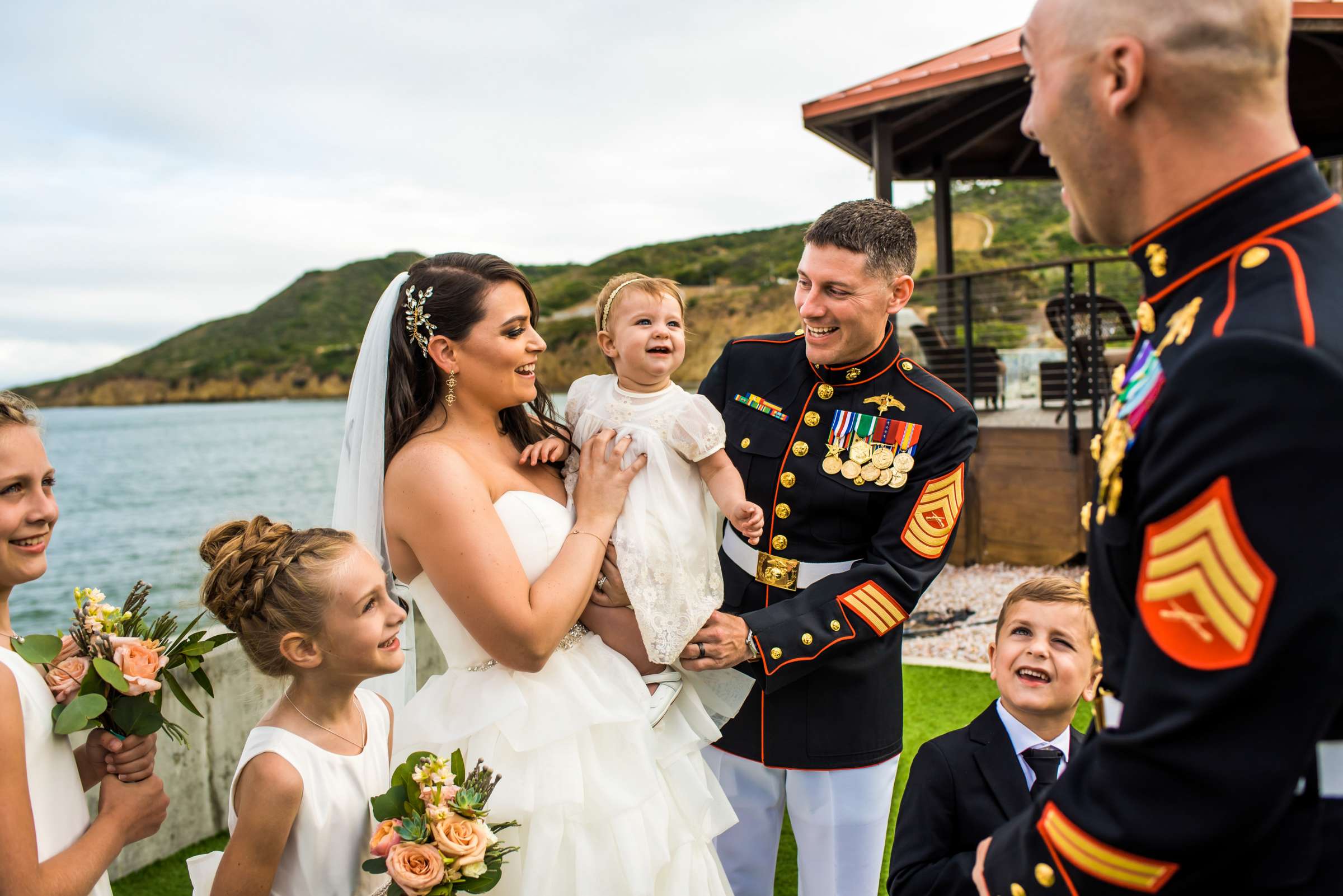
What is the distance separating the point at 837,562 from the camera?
8.30 ft

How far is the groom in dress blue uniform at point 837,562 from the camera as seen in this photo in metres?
2.40

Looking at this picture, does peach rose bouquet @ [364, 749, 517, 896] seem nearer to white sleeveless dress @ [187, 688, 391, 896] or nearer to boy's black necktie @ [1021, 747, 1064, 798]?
white sleeveless dress @ [187, 688, 391, 896]

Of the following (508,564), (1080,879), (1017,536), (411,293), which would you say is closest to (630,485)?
(508,564)

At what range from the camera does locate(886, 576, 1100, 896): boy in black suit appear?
76.4 inches

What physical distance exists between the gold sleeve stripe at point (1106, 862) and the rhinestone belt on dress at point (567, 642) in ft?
3.90

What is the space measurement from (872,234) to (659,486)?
86 centimetres

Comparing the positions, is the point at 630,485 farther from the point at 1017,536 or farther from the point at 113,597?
the point at 113,597

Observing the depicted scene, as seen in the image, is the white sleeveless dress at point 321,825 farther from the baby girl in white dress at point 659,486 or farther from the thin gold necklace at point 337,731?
the baby girl in white dress at point 659,486

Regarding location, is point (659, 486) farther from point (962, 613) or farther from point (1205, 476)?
point (962, 613)

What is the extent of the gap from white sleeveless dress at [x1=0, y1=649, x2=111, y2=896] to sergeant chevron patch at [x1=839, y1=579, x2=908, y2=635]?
1.72m

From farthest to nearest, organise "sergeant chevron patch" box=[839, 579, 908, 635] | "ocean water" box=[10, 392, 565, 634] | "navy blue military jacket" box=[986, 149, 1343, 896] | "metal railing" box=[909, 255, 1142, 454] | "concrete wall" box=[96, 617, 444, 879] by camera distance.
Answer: "ocean water" box=[10, 392, 565, 634] → "metal railing" box=[909, 255, 1142, 454] → "concrete wall" box=[96, 617, 444, 879] → "sergeant chevron patch" box=[839, 579, 908, 635] → "navy blue military jacket" box=[986, 149, 1343, 896]

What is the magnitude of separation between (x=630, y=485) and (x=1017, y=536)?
21.2 ft

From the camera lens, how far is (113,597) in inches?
875

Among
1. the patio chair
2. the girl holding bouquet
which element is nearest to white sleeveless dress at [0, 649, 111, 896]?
the girl holding bouquet
